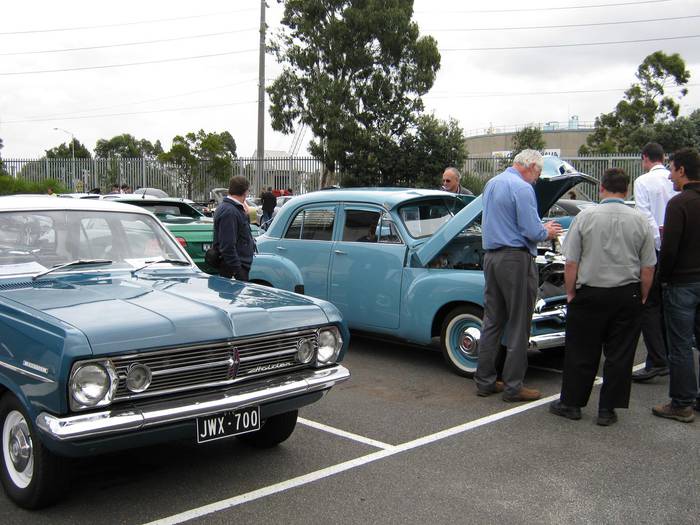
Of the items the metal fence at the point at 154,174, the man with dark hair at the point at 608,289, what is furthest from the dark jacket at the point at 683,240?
the metal fence at the point at 154,174

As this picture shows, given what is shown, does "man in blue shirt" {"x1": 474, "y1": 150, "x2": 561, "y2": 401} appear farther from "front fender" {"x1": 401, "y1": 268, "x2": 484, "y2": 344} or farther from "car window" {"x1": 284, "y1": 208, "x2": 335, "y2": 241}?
"car window" {"x1": 284, "y1": 208, "x2": 335, "y2": 241}

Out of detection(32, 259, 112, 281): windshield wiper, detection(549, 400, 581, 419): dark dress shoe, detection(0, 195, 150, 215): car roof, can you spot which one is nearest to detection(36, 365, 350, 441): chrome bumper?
detection(32, 259, 112, 281): windshield wiper

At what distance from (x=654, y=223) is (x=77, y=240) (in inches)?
204

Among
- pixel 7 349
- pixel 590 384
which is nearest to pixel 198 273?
pixel 7 349

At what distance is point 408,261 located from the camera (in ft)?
23.5

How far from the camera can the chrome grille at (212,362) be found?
358 centimetres

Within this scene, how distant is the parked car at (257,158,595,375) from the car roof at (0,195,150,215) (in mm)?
2752

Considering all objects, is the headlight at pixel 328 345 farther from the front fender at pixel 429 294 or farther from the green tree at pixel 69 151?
the green tree at pixel 69 151

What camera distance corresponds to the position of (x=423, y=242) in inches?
286

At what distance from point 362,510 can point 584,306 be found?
252 cm

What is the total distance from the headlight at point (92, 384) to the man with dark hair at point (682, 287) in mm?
4220

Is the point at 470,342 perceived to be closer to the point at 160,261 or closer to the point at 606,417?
the point at 606,417

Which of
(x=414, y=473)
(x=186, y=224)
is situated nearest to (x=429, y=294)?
(x=414, y=473)

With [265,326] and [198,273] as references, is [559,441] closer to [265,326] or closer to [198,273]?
[265,326]
